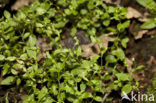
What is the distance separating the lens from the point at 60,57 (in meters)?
2.70

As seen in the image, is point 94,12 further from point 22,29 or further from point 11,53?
point 11,53

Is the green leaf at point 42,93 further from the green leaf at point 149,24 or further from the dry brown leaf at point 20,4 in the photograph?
the green leaf at point 149,24

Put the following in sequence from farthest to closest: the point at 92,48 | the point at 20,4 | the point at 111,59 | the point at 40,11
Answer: the point at 20,4 → the point at 92,48 → the point at 40,11 → the point at 111,59

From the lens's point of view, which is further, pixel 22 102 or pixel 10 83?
pixel 10 83

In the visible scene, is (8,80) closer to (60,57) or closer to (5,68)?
(5,68)

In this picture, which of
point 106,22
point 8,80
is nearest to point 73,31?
point 106,22

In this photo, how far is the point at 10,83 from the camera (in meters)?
2.58

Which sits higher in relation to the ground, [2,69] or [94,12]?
[94,12]

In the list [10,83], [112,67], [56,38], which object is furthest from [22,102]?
[112,67]

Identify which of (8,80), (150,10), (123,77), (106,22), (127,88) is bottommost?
(127,88)

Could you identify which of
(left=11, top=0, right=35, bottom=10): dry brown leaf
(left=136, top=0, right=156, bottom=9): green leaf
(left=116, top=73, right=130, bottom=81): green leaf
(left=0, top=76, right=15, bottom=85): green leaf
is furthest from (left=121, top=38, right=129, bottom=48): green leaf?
(left=11, top=0, right=35, bottom=10): dry brown leaf

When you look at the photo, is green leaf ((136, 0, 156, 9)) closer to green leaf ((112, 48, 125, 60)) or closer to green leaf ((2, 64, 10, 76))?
green leaf ((112, 48, 125, 60))

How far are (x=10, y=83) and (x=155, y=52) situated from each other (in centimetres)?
208

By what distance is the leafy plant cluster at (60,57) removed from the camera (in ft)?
8.09
